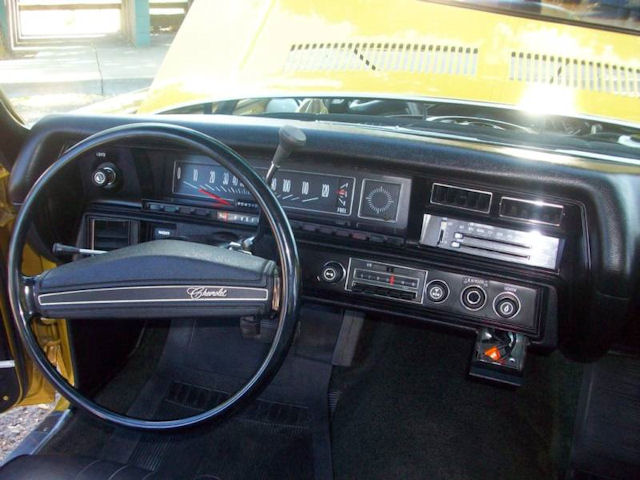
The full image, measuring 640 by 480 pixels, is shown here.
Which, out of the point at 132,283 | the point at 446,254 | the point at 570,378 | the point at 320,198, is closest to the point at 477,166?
the point at 446,254

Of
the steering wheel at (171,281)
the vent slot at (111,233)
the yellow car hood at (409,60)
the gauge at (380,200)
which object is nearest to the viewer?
the steering wheel at (171,281)

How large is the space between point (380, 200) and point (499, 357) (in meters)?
0.56

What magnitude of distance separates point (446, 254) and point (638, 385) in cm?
86

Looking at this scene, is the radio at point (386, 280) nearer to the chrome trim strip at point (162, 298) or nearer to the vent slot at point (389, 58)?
the chrome trim strip at point (162, 298)

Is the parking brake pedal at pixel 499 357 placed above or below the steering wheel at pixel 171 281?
below

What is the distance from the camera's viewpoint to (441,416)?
243 cm

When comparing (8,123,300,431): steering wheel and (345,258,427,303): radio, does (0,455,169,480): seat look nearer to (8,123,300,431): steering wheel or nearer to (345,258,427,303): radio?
(8,123,300,431): steering wheel

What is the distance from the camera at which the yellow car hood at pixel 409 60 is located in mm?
2131

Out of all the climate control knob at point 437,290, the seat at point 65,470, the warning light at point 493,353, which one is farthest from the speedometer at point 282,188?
the seat at point 65,470

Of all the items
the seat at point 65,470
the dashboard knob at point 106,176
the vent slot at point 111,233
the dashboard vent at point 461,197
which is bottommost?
the seat at point 65,470

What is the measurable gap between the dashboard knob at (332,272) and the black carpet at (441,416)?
0.68 m

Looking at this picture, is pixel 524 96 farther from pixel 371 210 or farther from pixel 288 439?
pixel 288 439

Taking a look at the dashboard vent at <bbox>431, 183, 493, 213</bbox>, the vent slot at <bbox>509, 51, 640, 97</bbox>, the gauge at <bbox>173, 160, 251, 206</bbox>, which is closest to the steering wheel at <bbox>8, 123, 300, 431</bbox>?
the gauge at <bbox>173, 160, 251, 206</bbox>

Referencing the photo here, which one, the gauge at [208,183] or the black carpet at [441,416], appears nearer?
the gauge at [208,183]
